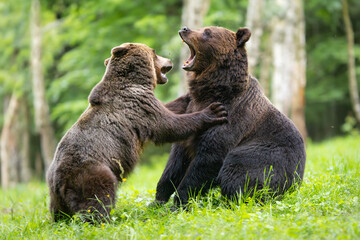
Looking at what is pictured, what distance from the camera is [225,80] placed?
5.54 metres

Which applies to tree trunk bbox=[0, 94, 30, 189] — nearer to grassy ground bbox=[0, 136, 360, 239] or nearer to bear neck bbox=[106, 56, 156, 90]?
grassy ground bbox=[0, 136, 360, 239]

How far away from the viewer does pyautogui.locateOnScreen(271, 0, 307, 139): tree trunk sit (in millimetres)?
14414

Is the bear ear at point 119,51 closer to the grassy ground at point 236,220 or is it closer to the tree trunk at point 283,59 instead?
the grassy ground at point 236,220

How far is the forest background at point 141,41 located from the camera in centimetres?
1383

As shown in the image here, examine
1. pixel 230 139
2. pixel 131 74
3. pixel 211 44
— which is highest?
pixel 211 44

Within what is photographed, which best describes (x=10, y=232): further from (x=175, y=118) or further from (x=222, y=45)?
(x=222, y=45)

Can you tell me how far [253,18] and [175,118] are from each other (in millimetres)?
7458

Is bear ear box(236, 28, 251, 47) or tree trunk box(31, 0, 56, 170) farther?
tree trunk box(31, 0, 56, 170)

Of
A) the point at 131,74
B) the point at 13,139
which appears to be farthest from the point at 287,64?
the point at 13,139

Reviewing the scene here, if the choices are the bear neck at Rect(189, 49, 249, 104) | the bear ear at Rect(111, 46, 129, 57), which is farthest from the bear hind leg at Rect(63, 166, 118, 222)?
the bear neck at Rect(189, 49, 249, 104)

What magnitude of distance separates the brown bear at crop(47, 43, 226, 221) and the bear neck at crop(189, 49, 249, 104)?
0.22 metres

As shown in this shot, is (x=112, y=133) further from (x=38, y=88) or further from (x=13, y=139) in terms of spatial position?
(x=13, y=139)

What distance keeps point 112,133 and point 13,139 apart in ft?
61.9

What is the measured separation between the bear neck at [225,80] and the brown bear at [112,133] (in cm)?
22
